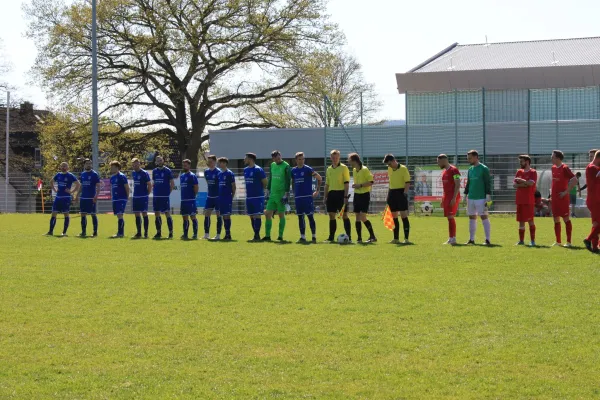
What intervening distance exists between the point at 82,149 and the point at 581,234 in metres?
30.3

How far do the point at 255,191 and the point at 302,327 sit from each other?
12462 mm

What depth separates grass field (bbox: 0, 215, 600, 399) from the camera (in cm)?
632

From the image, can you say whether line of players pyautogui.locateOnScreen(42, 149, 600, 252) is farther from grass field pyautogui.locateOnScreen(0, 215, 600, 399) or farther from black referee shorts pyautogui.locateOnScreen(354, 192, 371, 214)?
grass field pyautogui.locateOnScreen(0, 215, 600, 399)

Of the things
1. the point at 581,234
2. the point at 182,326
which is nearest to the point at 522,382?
the point at 182,326

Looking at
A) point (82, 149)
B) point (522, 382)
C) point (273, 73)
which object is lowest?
point (522, 382)

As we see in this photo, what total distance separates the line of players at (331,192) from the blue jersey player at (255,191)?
0.07 feet

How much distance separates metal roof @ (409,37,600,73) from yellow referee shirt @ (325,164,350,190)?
3150 cm

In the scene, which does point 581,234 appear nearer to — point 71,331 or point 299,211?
point 299,211

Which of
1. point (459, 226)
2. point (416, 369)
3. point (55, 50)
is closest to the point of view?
point (416, 369)

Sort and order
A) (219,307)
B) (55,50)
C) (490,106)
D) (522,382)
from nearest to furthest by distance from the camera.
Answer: (522,382) → (219,307) → (490,106) → (55,50)

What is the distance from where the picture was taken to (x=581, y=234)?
22.0 m

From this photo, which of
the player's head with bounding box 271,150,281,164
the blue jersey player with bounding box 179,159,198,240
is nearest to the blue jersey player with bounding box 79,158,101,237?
the blue jersey player with bounding box 179,159,198,240

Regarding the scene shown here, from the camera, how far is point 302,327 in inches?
335

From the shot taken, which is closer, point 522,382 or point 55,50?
point 522,382
